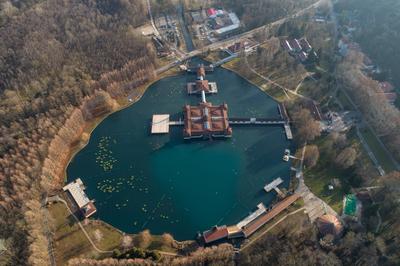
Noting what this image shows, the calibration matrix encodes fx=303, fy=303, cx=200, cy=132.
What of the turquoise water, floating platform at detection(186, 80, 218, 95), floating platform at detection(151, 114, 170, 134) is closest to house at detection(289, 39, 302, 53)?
the turquoise water

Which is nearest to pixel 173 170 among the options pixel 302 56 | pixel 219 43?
pixel 219 43

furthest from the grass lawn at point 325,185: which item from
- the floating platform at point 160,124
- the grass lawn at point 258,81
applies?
the floating platform at point 160,124

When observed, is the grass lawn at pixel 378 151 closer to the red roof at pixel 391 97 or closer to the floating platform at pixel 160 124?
the red roof at pixel 391 97

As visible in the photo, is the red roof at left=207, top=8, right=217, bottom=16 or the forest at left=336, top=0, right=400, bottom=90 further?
the red roof at left=207, top=8, right=217, bottom=16

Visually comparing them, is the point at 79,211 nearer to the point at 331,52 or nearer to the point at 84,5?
the point at 84,5

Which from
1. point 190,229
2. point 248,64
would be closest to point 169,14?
point 248,64

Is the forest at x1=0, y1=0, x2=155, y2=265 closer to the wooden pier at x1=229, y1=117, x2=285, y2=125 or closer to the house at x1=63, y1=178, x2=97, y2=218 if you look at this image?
the house at x1=63, y1=178, x2=97, y2=218
